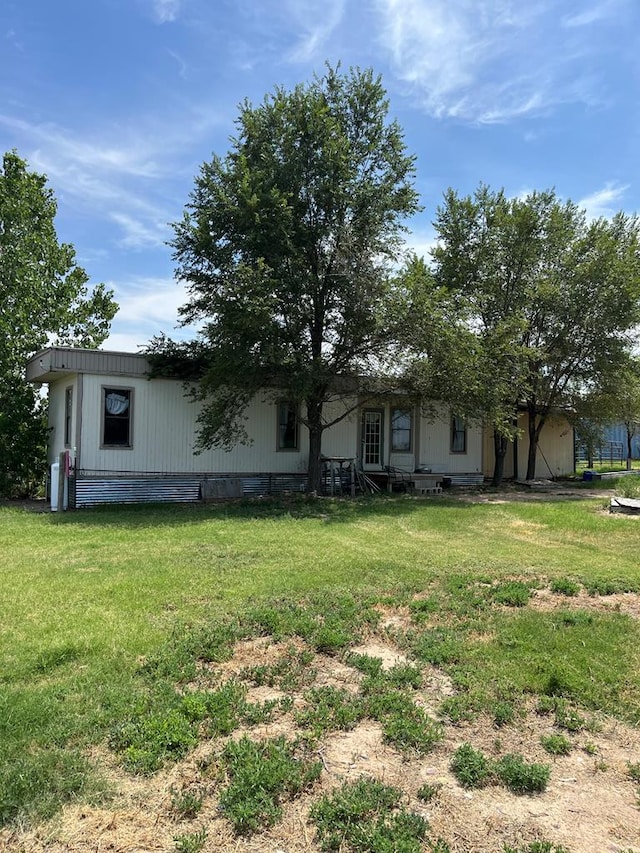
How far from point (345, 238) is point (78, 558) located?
8.38 metres

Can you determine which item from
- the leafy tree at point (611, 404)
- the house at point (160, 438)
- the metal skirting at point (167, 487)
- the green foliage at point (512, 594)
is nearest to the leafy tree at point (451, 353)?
the house at point (160, 438)

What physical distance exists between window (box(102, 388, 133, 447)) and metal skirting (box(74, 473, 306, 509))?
31.1 inches

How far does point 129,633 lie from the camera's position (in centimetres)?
432

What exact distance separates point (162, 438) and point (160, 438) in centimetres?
4

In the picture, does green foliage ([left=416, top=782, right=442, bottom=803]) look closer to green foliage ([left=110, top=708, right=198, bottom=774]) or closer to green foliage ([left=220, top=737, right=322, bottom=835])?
green foliage ([left=220, top=737, right=322, bottom=835])

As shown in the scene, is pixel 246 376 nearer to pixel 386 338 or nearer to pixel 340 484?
pixel 386 338

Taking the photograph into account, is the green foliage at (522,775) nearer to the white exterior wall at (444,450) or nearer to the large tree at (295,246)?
the large tree at (295,246)

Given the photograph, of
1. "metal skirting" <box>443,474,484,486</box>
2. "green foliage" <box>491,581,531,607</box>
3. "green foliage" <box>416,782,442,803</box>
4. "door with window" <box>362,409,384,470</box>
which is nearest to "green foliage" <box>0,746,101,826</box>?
"green foliage" <box>416,782,442,803</box>

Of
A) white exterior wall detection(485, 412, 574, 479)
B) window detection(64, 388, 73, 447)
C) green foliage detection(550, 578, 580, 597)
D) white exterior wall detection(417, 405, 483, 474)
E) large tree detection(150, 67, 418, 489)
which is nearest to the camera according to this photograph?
green foliage detection(550, 578, 580, 597)

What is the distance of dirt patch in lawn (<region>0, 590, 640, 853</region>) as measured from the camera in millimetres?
2299

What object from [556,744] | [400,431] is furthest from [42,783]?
[400,431]

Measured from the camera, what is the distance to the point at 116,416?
12703 mm

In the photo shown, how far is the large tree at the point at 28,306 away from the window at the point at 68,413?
6.54 ft

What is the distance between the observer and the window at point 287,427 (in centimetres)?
1482
